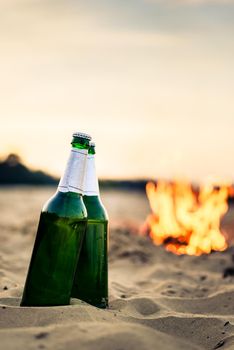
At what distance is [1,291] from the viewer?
134 inches

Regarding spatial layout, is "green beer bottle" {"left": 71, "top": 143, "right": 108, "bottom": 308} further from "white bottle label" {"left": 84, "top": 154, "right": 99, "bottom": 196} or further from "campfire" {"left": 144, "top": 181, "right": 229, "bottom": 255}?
"campfire" {"left": 144, "top": 181, "right": 229, "bottom": 255}

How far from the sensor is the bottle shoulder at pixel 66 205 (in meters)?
2.65

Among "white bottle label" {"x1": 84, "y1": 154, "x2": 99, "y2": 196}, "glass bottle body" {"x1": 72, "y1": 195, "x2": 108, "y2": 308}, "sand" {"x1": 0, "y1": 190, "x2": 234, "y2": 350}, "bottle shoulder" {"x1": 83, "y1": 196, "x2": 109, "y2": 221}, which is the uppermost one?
"white bottle label" {"x1": 84, "y1": 154, "x2": 99, "y2": 196}

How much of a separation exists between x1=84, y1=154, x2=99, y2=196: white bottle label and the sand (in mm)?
653

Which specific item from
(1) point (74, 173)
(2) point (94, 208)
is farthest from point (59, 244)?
(2) point (94, 208)

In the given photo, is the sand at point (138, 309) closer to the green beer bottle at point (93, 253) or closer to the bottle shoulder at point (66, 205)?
the green beer bottle at point (93, 253)

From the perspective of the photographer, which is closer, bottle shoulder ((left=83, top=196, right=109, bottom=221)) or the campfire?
bottle shoulder ((left=83, top=196, right=109, bottom=221))

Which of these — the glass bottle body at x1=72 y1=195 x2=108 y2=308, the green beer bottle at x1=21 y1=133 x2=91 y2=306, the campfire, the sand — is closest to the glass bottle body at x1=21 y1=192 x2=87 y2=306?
the green beer bottle at x1=21 y1=133 x2=91 y2=306

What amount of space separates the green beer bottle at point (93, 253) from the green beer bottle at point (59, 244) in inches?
11.5

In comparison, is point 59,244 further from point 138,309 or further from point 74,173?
point 138,309

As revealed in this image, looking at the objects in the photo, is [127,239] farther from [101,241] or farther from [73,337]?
[73,337]

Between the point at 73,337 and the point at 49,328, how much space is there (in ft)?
0.51

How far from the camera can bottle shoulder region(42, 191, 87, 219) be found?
2652mm

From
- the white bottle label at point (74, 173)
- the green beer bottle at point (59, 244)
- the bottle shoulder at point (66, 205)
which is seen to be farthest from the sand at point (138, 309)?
the white bottle label at point (74, 173)
